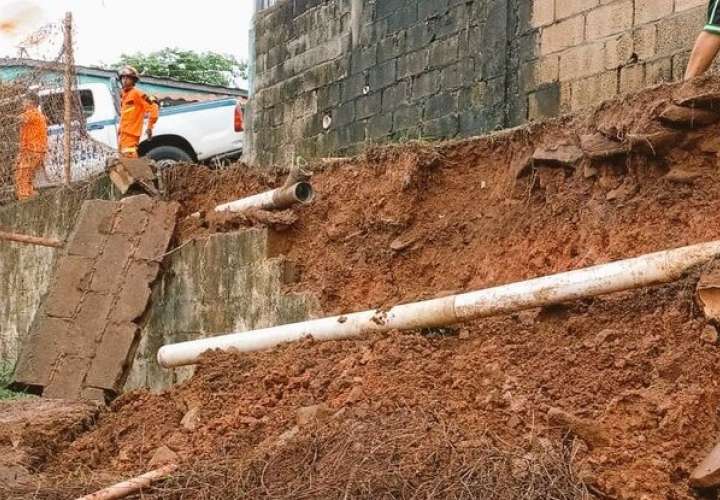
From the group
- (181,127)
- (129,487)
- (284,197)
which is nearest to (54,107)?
(181,127)

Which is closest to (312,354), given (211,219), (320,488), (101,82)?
(320,488)

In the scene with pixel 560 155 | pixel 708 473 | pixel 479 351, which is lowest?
pixel 708 473

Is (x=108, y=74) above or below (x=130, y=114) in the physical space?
above

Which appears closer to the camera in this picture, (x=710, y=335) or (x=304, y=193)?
(x=710, y=335)

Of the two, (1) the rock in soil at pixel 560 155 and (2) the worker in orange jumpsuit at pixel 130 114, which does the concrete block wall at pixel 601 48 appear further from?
(2) the worker in orange jumpsuit at pixel 130 114

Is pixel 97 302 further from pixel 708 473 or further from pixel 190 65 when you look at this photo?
pixel 190 65

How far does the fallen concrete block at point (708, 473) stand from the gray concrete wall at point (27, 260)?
27.6 feet

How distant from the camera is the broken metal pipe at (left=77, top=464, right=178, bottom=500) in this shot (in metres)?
5.06

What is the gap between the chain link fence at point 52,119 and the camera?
12031mm

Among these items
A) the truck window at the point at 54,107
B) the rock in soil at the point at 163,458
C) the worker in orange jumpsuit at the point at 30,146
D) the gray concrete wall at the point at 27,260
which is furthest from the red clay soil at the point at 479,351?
the worker in orange jumpsuit at the point at 30,146

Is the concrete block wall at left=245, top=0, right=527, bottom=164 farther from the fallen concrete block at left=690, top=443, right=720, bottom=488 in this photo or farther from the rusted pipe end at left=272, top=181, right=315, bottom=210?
the fallen concrete block at left=690, top=443, right=720, bottom=488

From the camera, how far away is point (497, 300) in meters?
5.29

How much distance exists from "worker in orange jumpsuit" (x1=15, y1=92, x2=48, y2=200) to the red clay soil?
5434mm

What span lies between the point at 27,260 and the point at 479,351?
803 cm
